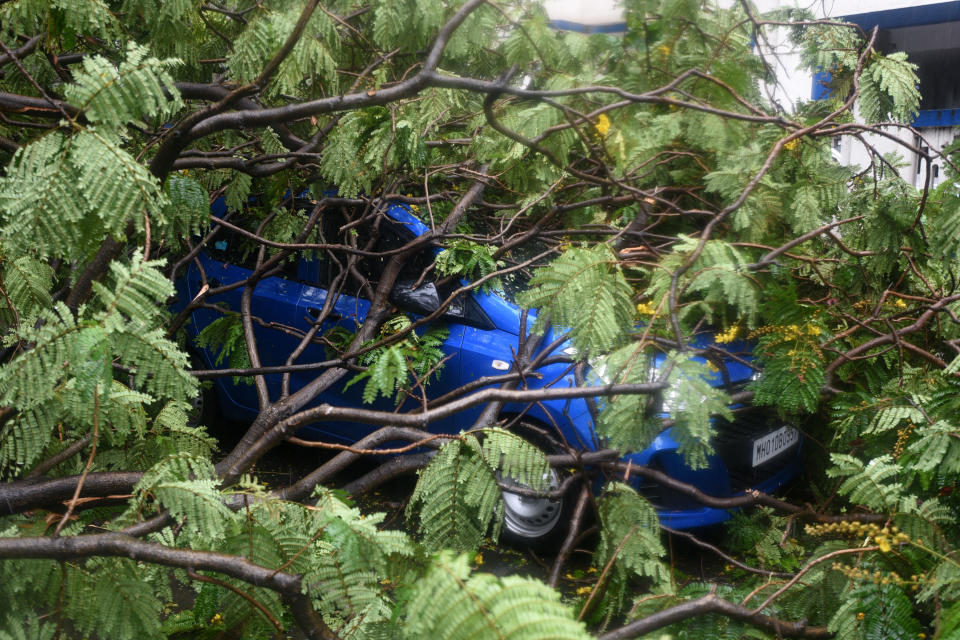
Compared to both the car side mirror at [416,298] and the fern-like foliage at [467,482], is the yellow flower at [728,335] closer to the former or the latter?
the fern-like foliage at [467,482]

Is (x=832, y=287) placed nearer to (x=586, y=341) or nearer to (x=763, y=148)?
(x=763, y=148)

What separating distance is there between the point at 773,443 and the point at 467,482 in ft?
8.88

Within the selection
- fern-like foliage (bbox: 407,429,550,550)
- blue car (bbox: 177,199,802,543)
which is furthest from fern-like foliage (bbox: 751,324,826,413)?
fern-like foliage (bbox: 407,429,550,550)

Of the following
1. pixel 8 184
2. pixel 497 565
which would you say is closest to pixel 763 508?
pixel 497 565

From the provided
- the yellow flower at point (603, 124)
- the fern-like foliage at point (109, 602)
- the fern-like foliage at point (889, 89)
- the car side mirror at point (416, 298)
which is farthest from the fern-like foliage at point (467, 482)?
the fern-like foliage at point (889, 89)

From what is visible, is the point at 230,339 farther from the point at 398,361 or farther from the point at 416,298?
the point at 398,361

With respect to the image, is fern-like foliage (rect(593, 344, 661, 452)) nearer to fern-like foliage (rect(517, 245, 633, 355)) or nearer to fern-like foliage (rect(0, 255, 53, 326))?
fern-like foliage (rect(517, 245, 633, 355))

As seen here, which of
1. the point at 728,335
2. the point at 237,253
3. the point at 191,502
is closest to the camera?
the point at 191,502

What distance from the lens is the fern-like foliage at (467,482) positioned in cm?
221

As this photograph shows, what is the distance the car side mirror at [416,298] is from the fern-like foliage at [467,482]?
2.01m

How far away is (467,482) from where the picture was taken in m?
2.21

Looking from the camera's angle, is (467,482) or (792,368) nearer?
(467,482)

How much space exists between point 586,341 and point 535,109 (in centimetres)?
82

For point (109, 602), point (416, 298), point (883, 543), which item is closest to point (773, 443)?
point (416, 298)
